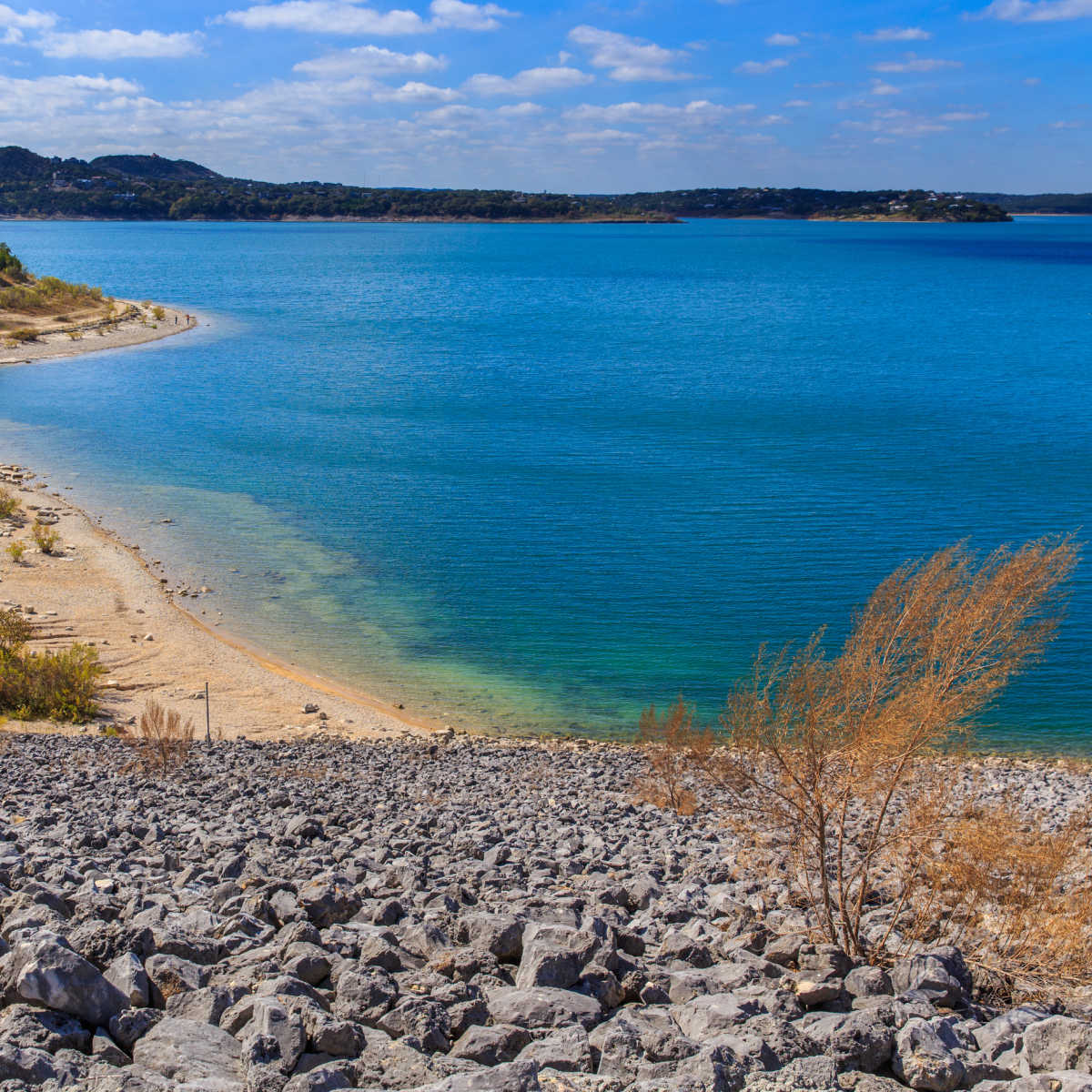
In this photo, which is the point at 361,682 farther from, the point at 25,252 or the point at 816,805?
the point at 25,252

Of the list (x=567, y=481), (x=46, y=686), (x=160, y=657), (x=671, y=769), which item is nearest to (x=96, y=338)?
(x=567, y=481)

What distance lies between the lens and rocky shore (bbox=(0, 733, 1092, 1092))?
6.33 metres

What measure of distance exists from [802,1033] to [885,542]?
27233mm

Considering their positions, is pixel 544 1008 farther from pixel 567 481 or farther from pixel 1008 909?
pixel 567 481

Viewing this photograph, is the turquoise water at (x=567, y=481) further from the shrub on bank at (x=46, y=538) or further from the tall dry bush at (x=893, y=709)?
the tall dry bush at (x=893, y=709)

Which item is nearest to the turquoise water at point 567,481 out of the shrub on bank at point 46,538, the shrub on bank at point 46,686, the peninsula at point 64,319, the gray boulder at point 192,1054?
the shrub on bank at point 46,538

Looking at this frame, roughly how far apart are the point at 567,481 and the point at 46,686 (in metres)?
23.2

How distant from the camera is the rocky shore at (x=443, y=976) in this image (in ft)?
20.8

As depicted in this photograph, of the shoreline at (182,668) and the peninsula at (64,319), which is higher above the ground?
the peninsula at (64,319)

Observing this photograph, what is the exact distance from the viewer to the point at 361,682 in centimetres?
2425

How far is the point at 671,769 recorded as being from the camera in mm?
15938

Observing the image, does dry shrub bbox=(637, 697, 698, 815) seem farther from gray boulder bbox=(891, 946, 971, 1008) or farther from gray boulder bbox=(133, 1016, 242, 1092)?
gray boulder bbox=(133, 1016, 242, 1092)

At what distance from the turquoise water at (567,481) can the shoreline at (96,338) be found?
2804mm

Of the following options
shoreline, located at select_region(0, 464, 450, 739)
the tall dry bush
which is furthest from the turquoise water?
the tall dry bush
